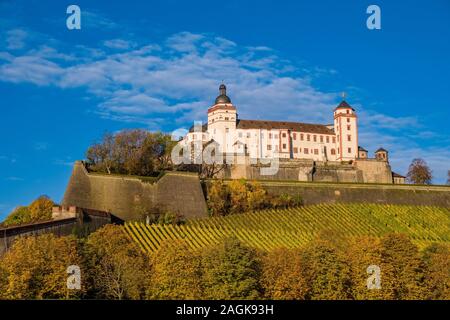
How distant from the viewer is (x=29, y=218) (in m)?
55.4

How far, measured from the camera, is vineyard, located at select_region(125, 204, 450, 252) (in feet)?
160

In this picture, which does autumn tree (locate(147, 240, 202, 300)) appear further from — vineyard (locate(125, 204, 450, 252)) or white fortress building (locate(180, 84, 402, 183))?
white fortress building (locate(180, 84, 402, 183))

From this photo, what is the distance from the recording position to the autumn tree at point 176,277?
1371 inches

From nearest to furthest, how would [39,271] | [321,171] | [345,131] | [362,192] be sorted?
1. [39,271]
2. [362,192]
3. [321,171]
4. [345,131]

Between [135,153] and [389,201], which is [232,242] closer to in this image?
[135,153]

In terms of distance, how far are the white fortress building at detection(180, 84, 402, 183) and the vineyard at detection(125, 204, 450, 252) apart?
74.3 feet

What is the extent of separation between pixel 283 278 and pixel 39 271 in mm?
12481

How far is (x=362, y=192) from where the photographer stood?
71312mm

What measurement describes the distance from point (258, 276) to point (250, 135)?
5600 cm

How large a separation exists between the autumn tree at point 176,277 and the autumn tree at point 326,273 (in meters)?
6.25

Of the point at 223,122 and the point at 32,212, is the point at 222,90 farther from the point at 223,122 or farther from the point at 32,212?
the point at 32,212

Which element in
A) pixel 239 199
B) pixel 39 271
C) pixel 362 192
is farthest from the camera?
pixel 362 192

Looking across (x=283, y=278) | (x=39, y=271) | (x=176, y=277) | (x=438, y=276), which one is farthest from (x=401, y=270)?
(x=39, y=271)
